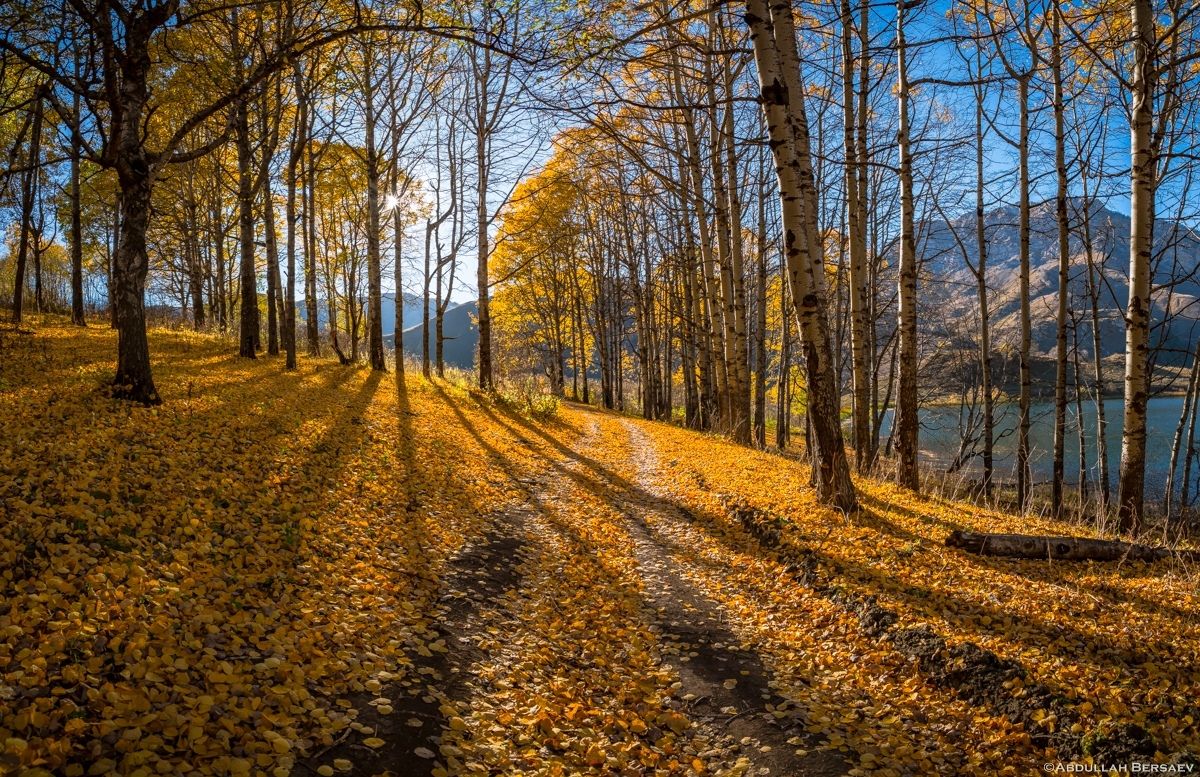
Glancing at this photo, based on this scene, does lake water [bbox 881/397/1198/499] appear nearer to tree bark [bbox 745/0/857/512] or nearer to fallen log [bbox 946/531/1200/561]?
tree bark [bbox 745/0/857/512]

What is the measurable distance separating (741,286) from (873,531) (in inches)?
339

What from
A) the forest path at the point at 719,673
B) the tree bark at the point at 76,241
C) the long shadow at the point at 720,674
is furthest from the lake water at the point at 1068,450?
the tree bark at the point at 76,241

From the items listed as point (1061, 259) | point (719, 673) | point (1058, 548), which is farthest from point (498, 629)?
point (1061, 259)

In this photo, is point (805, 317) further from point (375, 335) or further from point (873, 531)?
point (375, 335)

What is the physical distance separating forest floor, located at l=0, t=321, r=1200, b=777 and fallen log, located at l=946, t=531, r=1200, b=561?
185mm

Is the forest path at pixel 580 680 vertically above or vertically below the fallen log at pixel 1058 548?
below

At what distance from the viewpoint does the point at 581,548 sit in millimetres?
7016

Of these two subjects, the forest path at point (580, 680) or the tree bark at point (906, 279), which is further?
the tree bark at point (906, 279)

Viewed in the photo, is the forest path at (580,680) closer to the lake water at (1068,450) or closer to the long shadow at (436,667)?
the long shadow at (436,667)

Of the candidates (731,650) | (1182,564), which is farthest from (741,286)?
(731,650)

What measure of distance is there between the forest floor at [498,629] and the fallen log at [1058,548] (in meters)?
0.19

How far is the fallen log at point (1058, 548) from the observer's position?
5.84m

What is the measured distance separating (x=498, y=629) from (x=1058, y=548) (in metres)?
5.98

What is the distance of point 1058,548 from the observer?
19.5 feet
